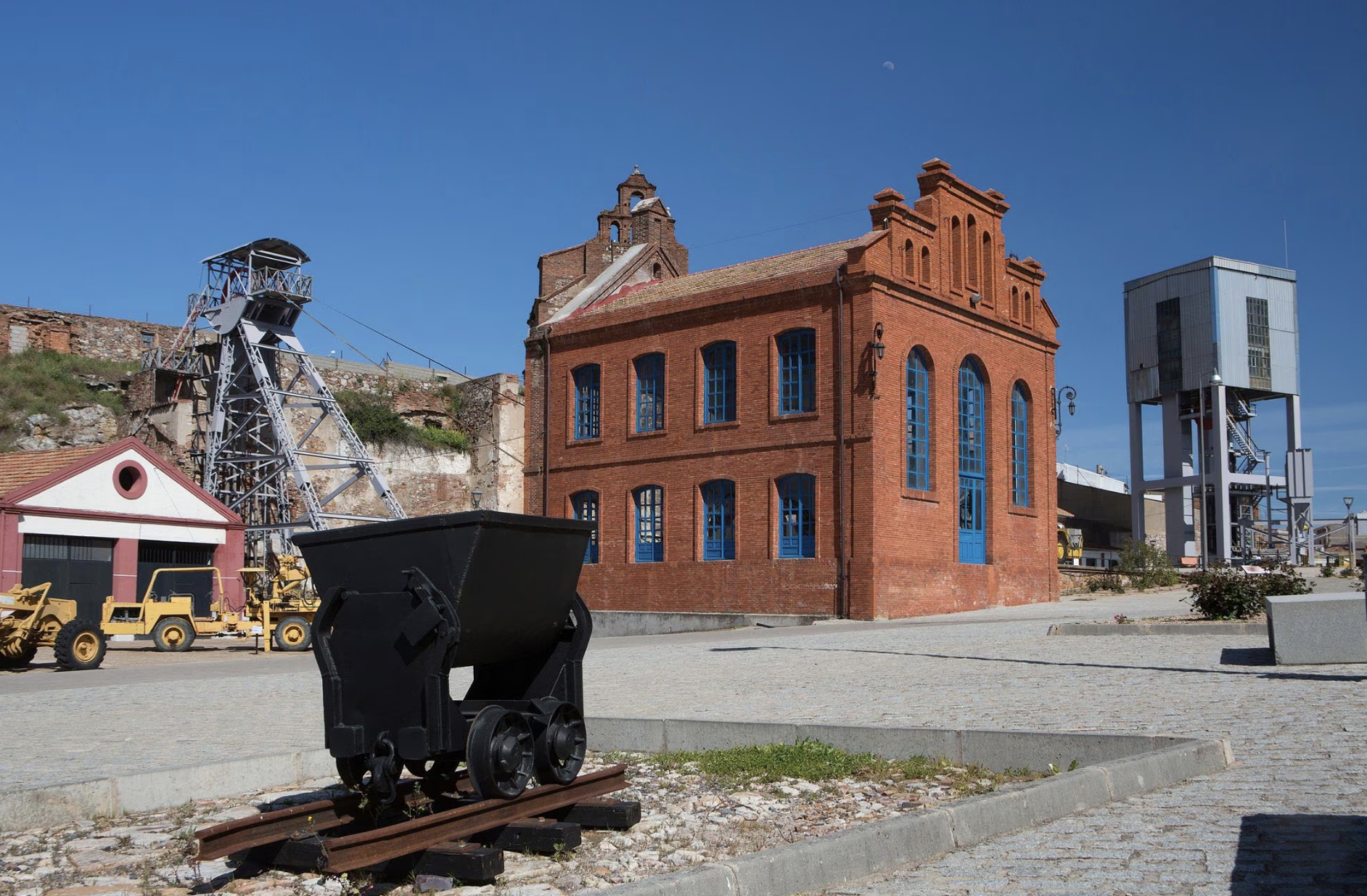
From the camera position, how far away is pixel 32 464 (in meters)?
26.7

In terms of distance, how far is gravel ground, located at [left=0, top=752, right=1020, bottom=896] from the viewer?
16.5ft

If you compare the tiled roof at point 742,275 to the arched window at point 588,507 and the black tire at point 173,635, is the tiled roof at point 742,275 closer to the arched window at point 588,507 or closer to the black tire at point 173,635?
the arched window at point 588,507

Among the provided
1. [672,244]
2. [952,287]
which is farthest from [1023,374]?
[672,244]

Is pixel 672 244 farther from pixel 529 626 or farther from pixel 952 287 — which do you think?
pixel 529 626

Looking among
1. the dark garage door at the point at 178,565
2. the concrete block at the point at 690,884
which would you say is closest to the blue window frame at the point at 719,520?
the dark garage door at the point at 178,565

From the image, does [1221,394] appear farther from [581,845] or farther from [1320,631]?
[581,845]

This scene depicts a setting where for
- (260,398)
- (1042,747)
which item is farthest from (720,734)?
(260,398)

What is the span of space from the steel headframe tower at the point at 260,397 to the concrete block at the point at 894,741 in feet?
99.4

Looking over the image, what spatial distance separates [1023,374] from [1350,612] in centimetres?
2105

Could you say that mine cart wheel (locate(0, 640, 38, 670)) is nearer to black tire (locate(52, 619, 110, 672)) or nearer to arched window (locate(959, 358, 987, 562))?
black tire (locate(52, 619, 110, 672))

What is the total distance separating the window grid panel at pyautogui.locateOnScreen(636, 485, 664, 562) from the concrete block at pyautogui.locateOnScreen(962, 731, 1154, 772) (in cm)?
2305

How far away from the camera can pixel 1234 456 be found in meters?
59.4

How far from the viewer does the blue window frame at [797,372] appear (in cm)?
2792

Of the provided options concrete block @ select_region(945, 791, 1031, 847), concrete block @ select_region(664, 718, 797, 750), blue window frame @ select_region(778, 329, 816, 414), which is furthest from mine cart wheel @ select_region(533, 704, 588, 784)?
blue window frame @ select_region(778, 329, 816, 414)
